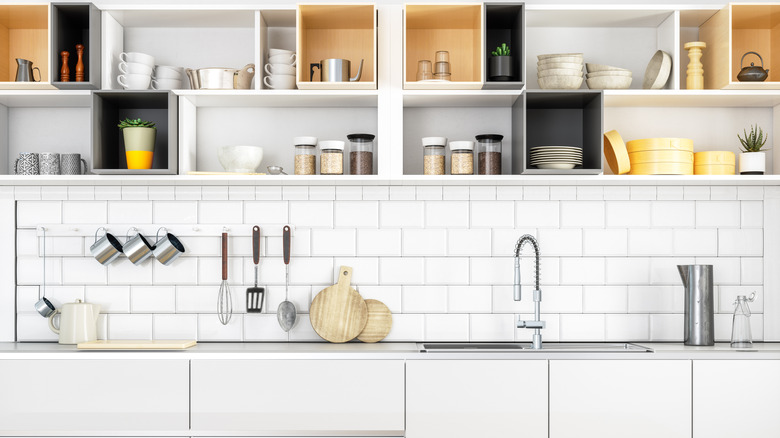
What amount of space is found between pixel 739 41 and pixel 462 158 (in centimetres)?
140

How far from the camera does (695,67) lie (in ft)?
9.60

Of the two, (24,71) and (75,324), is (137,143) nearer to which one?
(24,71)

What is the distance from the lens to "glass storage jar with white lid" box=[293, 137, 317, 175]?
115 inches

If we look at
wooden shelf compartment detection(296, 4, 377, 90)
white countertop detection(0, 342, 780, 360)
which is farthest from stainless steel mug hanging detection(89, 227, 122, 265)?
wooden shelf compartment detection(296, 4, 377, 90)

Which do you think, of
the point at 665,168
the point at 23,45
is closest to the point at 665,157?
the point at 665,168

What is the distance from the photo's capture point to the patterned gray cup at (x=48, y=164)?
2.91 metres

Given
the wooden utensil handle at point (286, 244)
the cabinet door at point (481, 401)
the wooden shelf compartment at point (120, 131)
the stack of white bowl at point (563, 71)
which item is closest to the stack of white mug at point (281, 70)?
the wooden shelf compartment at point (120, 131)

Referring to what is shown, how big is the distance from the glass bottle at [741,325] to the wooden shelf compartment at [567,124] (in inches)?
34.3

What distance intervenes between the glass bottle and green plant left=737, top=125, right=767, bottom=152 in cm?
65

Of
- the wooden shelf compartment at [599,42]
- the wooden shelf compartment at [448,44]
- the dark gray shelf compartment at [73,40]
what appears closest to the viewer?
the dark gray shelf compartment at [73,40]

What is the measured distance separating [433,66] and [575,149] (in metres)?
0.72

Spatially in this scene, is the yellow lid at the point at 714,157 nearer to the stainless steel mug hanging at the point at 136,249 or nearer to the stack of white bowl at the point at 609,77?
the stack of white bowl at the point at 609,77

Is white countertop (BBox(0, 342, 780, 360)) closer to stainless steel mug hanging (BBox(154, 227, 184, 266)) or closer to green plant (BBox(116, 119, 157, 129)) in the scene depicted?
stainless steel mug hanging (BBox(154, 227, 184, 266))

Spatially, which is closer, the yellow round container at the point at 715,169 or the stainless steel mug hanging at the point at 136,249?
the yellow round container at the point at 715,169
